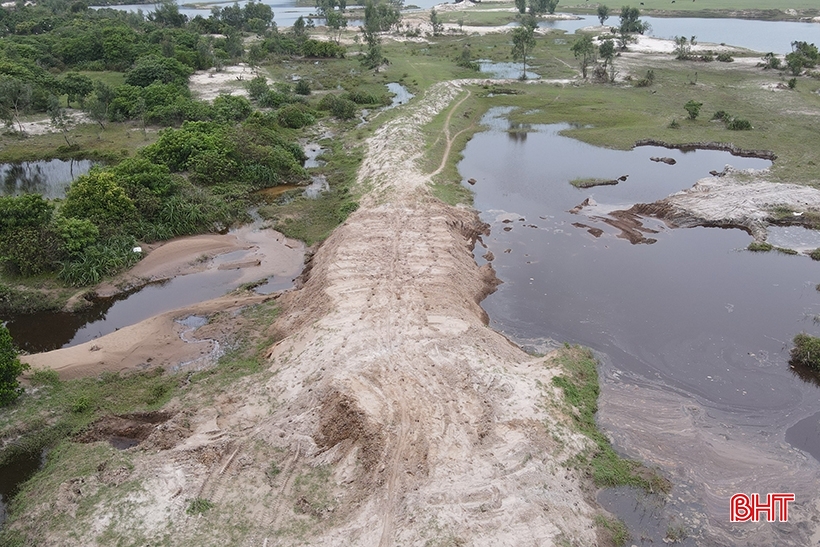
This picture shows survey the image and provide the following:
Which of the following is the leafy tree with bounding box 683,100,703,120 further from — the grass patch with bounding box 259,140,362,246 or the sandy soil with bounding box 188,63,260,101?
the sandy soil with bounding box 188,63,260,101

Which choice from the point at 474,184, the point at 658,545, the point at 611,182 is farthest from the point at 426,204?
the point at 658,545

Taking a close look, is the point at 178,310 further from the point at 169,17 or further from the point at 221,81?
the point at 169,17

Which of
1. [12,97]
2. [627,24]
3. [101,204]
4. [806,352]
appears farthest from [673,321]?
[627,24]

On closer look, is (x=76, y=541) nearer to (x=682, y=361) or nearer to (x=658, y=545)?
(x=658, y=545)

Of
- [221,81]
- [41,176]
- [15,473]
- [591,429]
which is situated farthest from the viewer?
[221,81]

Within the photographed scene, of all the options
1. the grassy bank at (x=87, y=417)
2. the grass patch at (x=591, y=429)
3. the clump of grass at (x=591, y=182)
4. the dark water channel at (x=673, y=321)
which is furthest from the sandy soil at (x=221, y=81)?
the grass patch at (x=591, y=429)

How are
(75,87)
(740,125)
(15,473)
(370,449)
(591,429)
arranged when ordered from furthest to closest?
(75,87), (740,125), (591,429), (15,473), (370,449)
